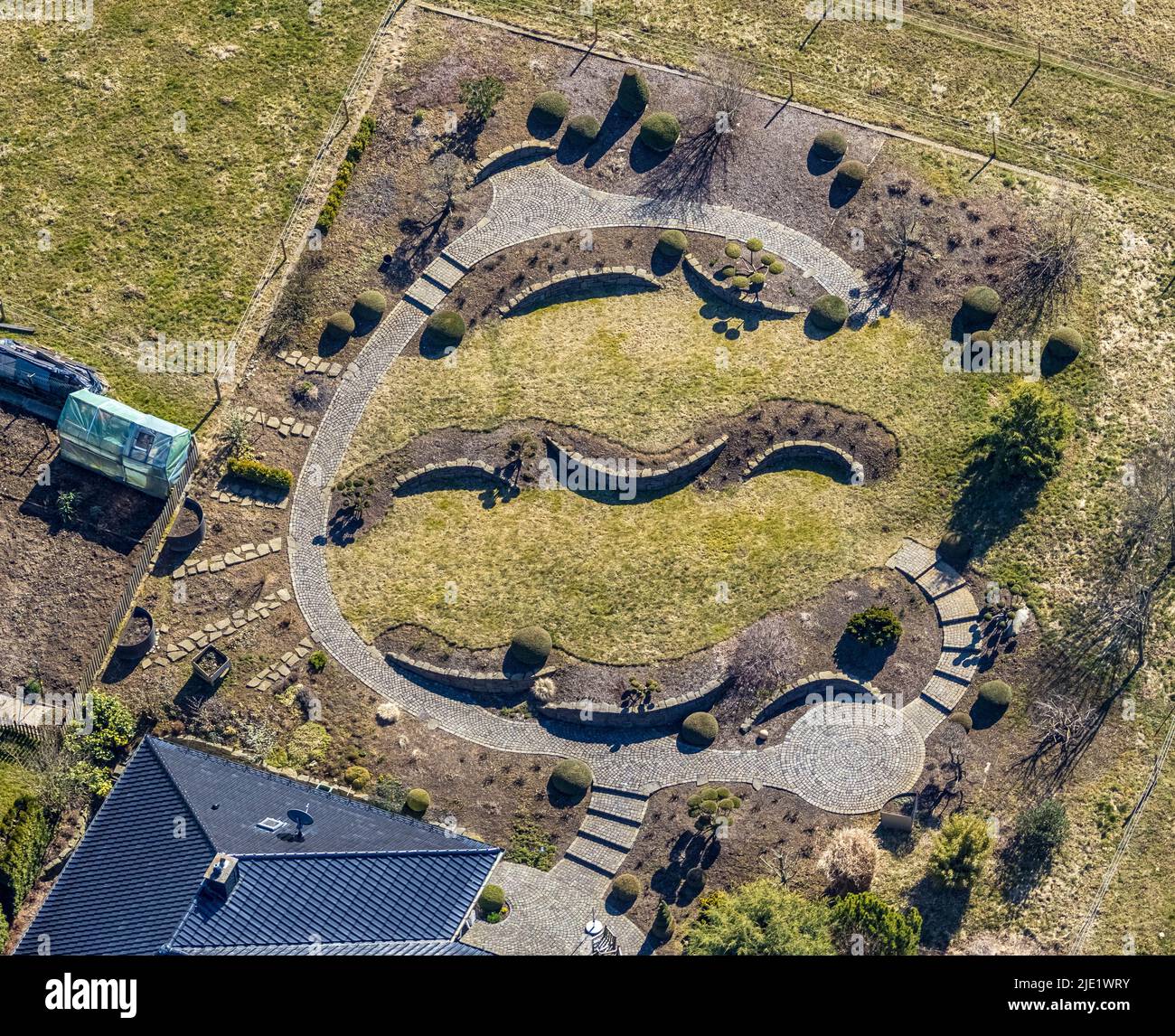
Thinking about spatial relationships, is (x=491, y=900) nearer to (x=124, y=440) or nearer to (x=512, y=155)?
(x=124, y=440)

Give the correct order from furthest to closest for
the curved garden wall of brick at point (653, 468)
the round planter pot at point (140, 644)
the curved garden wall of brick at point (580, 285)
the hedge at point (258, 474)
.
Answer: the curved garden wall of brick at point (580, 285)
the curved garden wall of brick at point (653, 468)
the hedge at point (258, 474)
the round planter pot at point (140, 644)

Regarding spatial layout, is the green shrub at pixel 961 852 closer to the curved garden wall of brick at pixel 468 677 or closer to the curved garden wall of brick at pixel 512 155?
the curved garden wall of brick at pixel 468 677

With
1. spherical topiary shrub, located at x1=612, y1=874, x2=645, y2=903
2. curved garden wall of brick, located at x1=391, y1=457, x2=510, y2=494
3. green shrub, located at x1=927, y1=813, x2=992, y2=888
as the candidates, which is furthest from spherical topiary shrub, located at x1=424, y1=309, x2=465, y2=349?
green shrub, located at x1=927, y1=813, x2=992, y2=888

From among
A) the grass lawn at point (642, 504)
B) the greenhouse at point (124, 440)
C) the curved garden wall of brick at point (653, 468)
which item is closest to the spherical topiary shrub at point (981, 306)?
the grass lawn at point (642, 504)

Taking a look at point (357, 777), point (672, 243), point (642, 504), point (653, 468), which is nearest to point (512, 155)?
point (672, 243)

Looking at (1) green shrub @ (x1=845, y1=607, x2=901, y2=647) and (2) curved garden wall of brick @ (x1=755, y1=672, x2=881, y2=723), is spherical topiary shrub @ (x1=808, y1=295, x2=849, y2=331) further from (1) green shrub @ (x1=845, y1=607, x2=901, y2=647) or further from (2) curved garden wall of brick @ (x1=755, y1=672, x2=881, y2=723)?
(2) curved garden wall of brick @ (x1=755, y1=672, x2=881, y2=723)

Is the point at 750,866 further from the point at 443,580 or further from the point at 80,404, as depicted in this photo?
the point at 80,404
